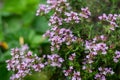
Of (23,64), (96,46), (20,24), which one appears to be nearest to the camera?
(96,46)

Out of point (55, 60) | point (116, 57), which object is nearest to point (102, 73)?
point (116, 57)

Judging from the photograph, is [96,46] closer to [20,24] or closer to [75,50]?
[75,50]

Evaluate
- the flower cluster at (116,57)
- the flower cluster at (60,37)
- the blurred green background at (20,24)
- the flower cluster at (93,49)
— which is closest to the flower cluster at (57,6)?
the flower cluster at (60,37)

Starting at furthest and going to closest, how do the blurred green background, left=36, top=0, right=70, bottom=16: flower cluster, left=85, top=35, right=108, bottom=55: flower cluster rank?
1. the blurred green background
2. left=36, top=0, right=70, bottom=16: flower cluster
3. left=85, top=35, right=108, bottom=55: flower cluster

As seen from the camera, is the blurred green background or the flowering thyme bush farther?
the blurred green background

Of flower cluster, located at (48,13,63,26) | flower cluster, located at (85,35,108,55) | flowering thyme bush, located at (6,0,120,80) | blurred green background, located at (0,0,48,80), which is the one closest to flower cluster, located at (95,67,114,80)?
flowering thyme bush, located at (6,0,120,80)

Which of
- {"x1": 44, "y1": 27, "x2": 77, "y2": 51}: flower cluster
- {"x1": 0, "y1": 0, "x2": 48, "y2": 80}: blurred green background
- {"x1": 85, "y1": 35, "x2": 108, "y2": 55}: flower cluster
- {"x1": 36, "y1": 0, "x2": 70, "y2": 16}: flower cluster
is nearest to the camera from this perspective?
{"x1": 85, "y1": 35, "x2": 108, "y2": 55}: flower cluster

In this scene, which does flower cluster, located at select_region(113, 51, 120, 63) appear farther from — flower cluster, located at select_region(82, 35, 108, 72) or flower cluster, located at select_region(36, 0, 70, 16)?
flower cluster, located at select_region(36, 0, 70, 16)

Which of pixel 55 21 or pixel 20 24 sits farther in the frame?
pixel 20 24
